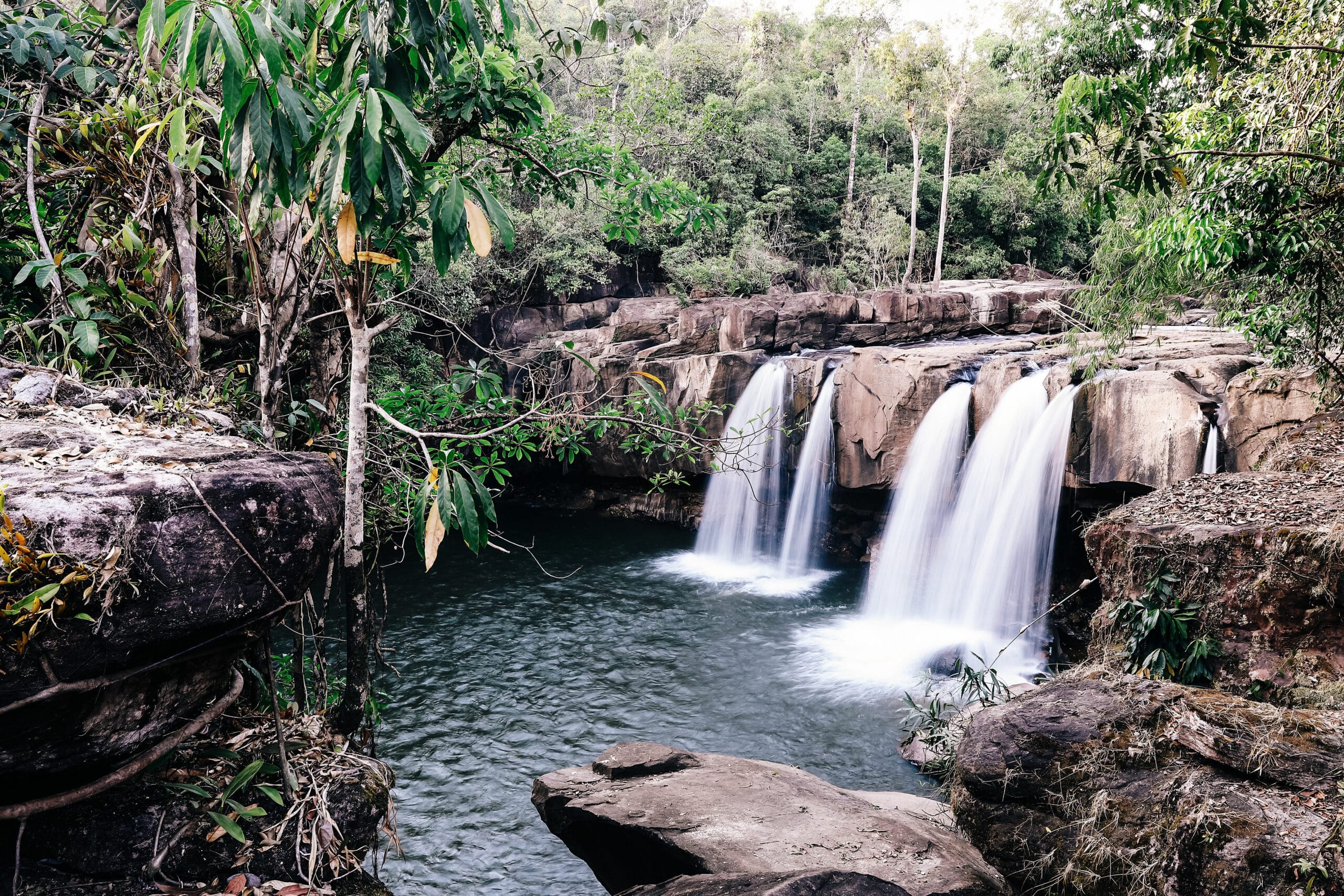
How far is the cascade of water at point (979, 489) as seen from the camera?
11047mm

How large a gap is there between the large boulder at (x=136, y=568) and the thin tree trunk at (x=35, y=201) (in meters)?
0.90

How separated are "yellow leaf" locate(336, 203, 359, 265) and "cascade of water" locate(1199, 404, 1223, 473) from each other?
9449 mm

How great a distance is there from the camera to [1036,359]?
39.7 ft

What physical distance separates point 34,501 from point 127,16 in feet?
11.4

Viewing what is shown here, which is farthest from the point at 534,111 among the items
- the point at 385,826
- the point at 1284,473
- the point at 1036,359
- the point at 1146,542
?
the point at 1036,359

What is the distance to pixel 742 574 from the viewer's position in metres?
13.8

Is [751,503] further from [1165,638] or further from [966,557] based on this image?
[1165,638]

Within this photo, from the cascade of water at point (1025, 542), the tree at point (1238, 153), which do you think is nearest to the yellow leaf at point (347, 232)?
the tree at point (1238, 153)

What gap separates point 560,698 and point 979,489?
255 inches

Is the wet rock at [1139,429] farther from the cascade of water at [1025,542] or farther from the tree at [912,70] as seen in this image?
the tree at [912,70]

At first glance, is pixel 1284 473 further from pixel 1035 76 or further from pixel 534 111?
pixel 1035 76

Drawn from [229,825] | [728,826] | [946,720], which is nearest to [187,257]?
[229,825]

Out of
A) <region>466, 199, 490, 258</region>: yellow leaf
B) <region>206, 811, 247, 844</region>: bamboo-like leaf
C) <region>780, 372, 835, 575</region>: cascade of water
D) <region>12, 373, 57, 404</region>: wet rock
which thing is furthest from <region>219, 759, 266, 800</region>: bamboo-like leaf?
<region>780, 372, 835, 575</region>: cascade of water

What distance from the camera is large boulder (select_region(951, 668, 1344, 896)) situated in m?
3.68
